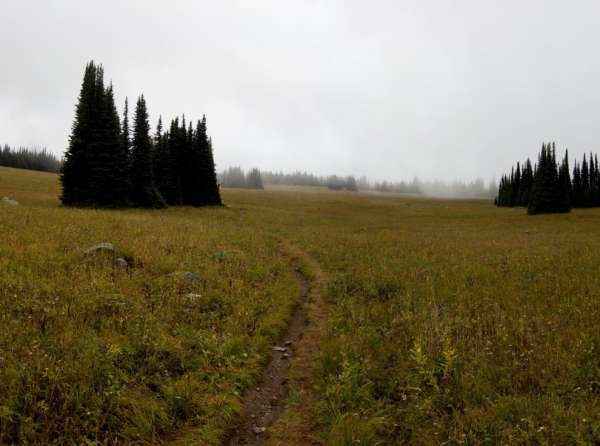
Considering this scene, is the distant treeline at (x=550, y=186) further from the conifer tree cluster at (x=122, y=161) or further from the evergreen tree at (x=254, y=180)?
the evergreen tree at (x=254, y=180)

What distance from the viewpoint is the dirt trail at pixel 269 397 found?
547 cm

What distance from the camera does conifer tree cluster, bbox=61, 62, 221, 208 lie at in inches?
1492

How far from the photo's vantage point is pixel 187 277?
11.0 m

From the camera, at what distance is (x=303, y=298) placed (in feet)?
40.3

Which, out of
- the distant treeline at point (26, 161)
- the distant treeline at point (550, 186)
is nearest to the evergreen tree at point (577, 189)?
the distant treeline at point (550, 186)

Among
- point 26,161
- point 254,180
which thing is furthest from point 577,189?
point 26,161

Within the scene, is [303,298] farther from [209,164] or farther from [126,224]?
[209,164]

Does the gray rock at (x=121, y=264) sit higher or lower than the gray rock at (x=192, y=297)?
higher

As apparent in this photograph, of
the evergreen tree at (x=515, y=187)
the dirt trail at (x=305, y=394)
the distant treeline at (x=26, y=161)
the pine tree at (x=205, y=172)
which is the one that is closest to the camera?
the dirt trail at (x=305, y=394)

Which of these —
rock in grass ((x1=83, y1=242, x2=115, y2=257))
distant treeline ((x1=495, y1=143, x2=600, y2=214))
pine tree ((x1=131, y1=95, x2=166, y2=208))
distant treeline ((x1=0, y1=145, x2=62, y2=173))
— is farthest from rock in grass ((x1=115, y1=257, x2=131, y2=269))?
distant treeline ((x1=0, y1=145, x2=62, y2=173))

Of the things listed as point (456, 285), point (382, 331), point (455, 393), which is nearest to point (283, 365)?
point (382, 331)

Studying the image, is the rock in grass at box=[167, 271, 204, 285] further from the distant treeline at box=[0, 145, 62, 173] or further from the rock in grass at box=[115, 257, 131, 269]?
the distant treeline at box=[0, 145, 62, 173]

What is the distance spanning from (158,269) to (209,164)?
4745 centimetres

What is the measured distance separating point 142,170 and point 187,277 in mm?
36511
